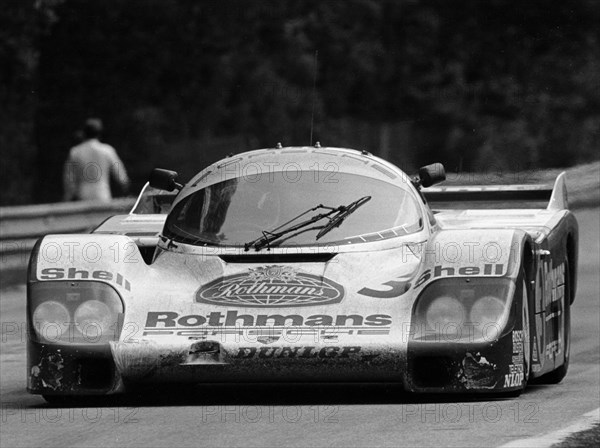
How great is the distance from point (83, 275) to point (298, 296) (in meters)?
0.91

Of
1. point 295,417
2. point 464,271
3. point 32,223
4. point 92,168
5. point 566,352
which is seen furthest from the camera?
point 92,168

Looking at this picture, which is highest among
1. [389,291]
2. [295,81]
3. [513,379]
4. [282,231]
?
[295,81]

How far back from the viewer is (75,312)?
6.67m

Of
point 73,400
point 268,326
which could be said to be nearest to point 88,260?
point 73,400

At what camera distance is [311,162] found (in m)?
7.68

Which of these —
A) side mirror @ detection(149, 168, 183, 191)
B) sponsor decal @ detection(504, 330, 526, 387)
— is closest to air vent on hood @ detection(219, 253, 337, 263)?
sponsor decal @ detection(504, 330, 526, 387)

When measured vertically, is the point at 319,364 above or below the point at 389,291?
below

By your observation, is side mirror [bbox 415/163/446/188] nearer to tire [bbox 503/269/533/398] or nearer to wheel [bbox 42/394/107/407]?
tire [bbox 503/269/533/398]

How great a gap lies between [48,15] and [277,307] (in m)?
24.1

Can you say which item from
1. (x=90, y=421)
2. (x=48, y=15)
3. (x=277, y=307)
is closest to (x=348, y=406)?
(x=277, y=307)

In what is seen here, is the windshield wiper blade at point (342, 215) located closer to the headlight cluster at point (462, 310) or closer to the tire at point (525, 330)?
the headlight cluster at point (462, 310)

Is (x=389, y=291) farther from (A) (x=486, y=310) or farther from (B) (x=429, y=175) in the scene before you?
(B) (x=429, y=175)

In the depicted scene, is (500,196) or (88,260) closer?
(88,260)

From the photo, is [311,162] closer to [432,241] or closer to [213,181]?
[213,181]
